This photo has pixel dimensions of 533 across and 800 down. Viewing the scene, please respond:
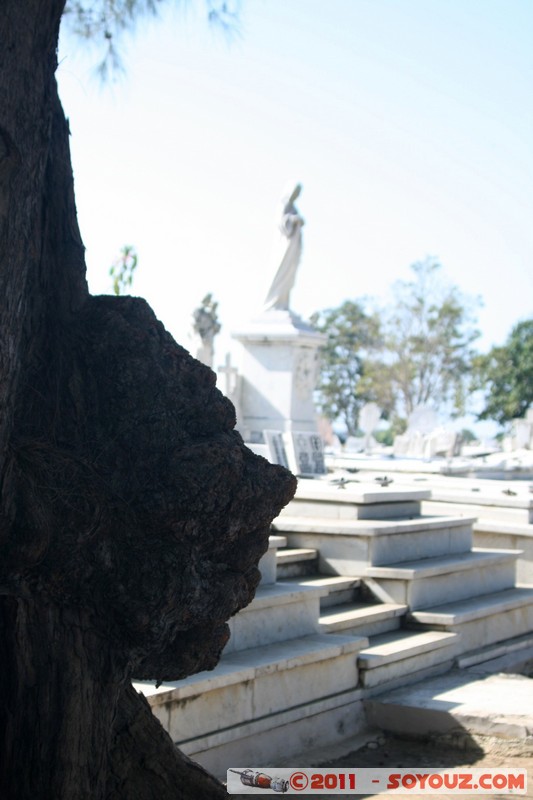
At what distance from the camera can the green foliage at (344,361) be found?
200 ft

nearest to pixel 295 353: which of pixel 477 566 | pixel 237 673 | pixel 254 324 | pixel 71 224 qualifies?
pixel 254 324

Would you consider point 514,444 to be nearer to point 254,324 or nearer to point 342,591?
point 254,324

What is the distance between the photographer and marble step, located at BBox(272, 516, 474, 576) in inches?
332

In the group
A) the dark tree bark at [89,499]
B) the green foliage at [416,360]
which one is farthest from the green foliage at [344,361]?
the dark tree bark at [89,499]

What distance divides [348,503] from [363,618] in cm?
132

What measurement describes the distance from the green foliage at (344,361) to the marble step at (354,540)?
51342 mm

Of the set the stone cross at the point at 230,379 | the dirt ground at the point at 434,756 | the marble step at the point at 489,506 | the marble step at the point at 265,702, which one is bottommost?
the dirt ground at the point at 434,756

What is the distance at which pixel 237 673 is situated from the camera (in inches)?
237

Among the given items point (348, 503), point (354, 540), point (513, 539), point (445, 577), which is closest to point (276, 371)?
point (513, 539)

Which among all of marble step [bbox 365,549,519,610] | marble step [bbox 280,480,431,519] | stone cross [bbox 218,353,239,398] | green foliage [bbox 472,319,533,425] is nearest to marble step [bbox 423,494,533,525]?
marble step [bbox 365,549,519,610]

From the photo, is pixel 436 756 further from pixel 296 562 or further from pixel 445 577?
pixel 445 577

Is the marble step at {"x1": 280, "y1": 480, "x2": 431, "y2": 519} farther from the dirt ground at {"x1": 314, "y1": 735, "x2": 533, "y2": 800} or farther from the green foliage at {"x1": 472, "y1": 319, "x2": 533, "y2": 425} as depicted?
the green foliage at {"x1": 472, "y1": 319, "x2": 533, "y2": 425}

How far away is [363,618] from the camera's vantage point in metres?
7.83

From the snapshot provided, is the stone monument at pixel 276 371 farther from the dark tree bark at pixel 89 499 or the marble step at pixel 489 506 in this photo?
the dark tree bark at pixel 89 499
